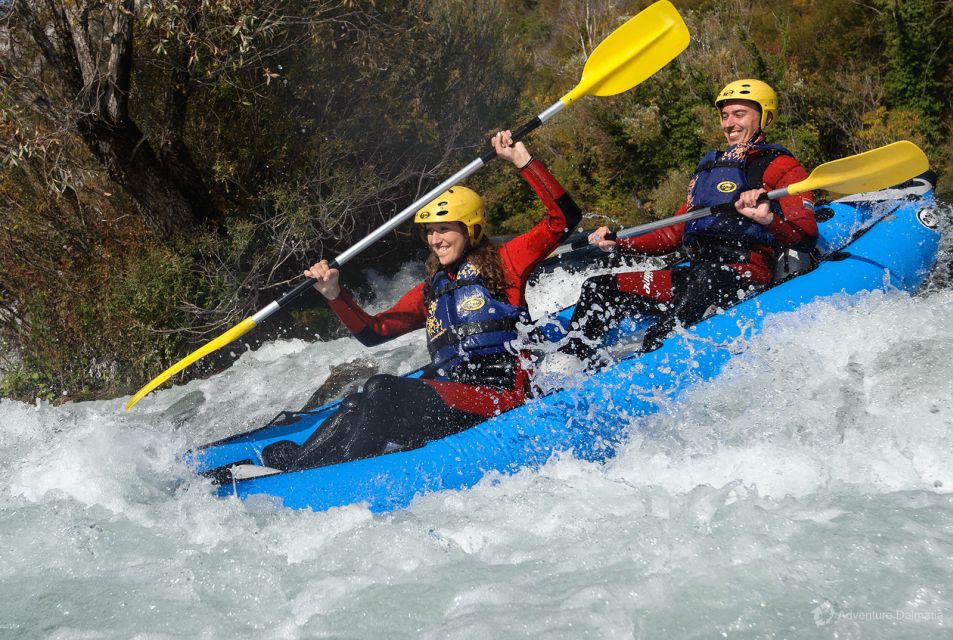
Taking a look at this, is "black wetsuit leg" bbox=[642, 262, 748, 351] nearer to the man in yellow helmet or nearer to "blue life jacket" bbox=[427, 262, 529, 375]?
the man in yellow helmet

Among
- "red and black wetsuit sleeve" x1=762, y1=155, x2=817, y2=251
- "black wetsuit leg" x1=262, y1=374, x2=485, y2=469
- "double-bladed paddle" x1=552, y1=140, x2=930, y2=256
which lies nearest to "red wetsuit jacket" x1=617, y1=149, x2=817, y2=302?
"red and black wetsuit sleeve" x1=762, y1=155, x2=817, y2=251

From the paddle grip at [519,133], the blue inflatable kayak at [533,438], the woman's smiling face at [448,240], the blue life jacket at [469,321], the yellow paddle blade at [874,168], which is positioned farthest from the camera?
the yellow paddle blade at [874,168]

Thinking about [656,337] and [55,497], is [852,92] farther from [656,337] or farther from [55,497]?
[55,497]

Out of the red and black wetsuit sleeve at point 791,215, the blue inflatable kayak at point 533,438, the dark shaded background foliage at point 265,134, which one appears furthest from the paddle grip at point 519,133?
the dark shaded background foliage at point 265,134

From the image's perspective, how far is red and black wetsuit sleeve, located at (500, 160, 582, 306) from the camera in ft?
11.2

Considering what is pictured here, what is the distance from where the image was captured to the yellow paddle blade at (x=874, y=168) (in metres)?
3.96

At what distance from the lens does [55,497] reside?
11.8 feet

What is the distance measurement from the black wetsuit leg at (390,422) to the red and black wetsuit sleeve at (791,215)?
182 cm

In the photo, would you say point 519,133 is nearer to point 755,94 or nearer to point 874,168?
point 755,94

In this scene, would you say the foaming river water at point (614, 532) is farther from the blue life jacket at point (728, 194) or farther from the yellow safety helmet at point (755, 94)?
the yellow safety helmet at point (755, 94)

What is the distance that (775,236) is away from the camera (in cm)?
402

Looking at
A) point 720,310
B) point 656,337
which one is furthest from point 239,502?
point 720,310

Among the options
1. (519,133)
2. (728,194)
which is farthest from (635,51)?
(519,133)

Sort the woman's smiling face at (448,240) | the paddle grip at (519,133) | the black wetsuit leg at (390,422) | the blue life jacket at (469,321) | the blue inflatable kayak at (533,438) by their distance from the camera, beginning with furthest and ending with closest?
the paddle grip at (519,133)
the woman's smiling face at (448,240)
the blue life jacket at (469,321)
the black wetsuit leg at (390,422)
the blue inflatable kayak at (533,438)
